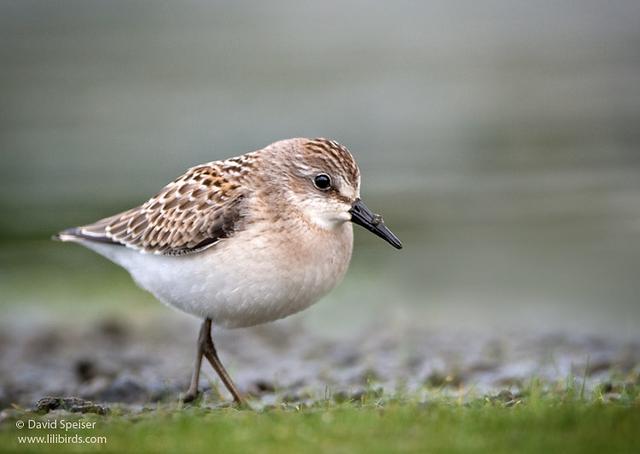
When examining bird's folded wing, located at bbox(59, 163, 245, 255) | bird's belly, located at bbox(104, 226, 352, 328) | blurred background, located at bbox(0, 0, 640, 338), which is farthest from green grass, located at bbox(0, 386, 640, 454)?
blurred background, located at bbox(0, 0, 640, 338)

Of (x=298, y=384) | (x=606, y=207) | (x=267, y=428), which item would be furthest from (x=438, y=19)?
(x=267, y=428)

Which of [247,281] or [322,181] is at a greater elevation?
[322,181]

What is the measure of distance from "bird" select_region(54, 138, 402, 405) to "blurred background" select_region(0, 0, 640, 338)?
4.80 m

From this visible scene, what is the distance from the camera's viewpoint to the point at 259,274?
827 centimetres

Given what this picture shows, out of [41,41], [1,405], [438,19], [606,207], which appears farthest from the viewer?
[438,19]

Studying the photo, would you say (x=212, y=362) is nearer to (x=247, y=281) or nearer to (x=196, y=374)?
(x=196, y=374)

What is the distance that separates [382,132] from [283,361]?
43.7 ft

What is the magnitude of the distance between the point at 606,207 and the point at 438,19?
19.9 m

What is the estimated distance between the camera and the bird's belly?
830 cm

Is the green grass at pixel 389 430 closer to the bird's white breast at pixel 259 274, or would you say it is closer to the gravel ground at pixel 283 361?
the bird's white breast at pixel 259 274

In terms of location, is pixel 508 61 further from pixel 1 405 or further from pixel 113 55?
pixel 1 405

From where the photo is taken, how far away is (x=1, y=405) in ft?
33.1

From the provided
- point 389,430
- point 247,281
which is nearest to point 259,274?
point 247,281

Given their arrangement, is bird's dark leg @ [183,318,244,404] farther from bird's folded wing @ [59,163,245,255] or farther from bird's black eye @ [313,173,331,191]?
bird's black eye @ [313,173,331,191]
